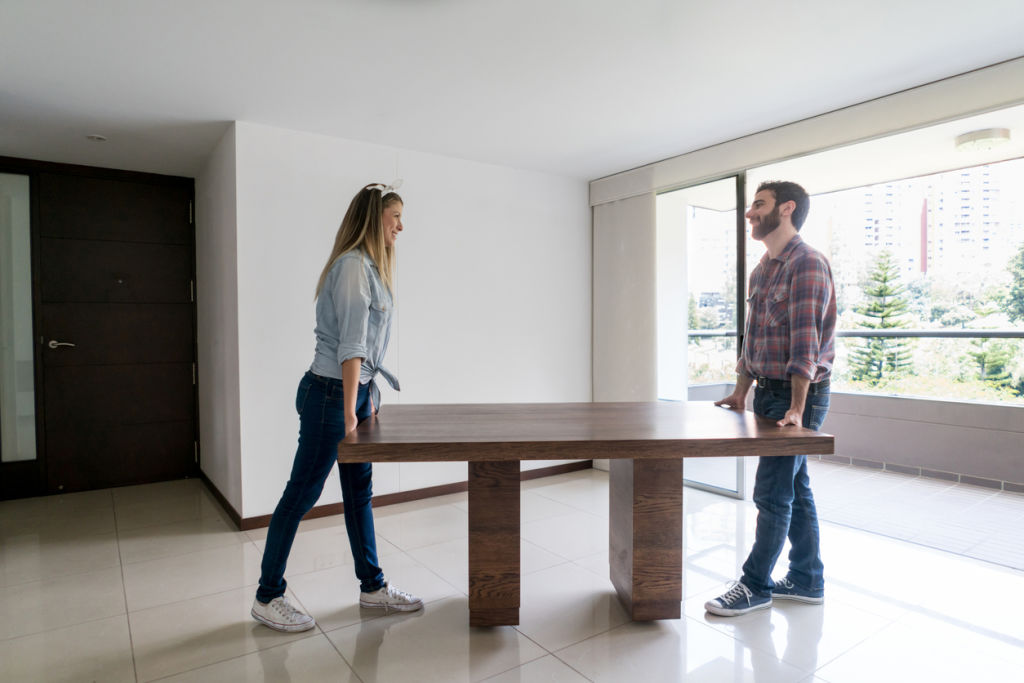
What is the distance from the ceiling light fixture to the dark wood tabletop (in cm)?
269

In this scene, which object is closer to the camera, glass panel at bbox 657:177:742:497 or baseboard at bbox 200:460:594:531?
baseboard at bbox 200:460:594:531

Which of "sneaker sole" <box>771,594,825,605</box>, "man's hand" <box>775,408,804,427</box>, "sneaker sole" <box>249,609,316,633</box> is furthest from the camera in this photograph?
"sneaker sole" <box>771,594,825,605</box>

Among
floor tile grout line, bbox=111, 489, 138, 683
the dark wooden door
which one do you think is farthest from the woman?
the dark wooden door

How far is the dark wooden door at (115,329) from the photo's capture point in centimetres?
411

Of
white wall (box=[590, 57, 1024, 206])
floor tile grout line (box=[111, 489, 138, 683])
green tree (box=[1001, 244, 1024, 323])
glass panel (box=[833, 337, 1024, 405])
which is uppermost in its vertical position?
white wall (box=[590, 57, 1024, 206])

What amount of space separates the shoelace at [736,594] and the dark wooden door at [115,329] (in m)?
4.04

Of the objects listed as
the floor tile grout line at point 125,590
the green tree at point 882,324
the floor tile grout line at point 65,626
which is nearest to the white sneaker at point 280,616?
the floor tile grout line at point 125,590

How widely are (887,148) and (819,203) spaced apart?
171 cm

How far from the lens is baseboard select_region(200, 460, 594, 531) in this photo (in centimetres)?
342

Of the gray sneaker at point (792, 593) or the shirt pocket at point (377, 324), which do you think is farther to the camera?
the gray sneaker at point (792, 593)

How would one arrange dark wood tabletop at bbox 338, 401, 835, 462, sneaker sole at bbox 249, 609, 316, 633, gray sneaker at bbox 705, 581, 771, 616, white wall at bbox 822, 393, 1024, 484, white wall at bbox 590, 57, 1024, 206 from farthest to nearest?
white wall at bbox 822, 393, 1024, 484
white wall at bbox 590, 57, 1024, 206
gray sneaker at bbox 705, 581, 771, 616
sneaker sole at bbox 249, 609, 316, 633
dark wood tabletop at bbox 338, 401, 835, 462

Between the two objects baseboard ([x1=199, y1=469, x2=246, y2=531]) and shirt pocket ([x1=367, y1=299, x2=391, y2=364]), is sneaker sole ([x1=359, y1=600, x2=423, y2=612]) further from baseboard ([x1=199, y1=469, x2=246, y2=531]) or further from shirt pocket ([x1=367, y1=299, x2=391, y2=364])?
baseboard ([x1=199, y1=469, x2=246, y2=531])

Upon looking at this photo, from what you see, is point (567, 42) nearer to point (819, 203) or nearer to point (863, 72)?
point (863, 72)

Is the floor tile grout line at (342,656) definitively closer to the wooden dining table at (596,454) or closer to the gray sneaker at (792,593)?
the wooden dining table at (596,454)
